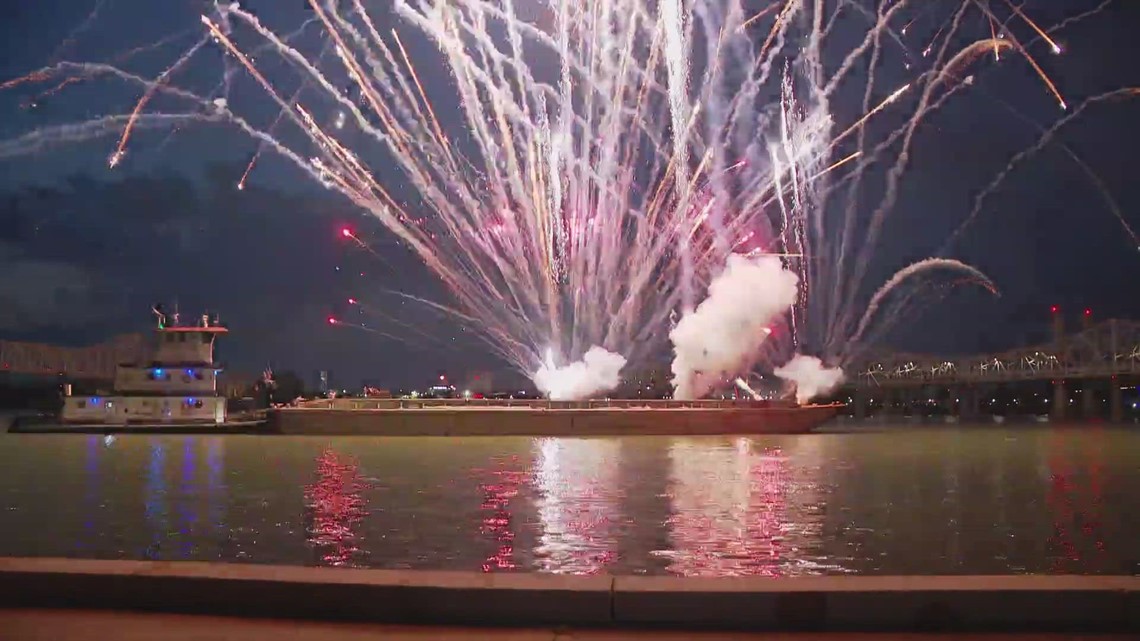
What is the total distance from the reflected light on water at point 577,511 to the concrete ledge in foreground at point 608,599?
4818mm

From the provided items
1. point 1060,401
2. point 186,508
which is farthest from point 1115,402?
point 186,508

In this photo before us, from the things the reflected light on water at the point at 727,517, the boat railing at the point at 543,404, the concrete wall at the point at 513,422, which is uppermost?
the boat railing at the point at 543,404

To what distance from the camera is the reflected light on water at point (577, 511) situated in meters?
14.0

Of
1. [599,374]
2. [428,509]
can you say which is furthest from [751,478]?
[599,374]

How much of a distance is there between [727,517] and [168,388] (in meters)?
53.3

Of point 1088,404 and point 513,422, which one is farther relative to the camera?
point 1088,404

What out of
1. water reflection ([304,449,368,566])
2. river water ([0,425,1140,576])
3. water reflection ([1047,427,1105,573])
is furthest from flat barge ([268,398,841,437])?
water reflection ([304,449,368,566])

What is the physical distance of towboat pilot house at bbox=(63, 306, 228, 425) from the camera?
6438 centimetres

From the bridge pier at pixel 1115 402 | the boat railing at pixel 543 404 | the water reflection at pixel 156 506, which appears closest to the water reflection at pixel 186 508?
the water reflection at pixel 156 506

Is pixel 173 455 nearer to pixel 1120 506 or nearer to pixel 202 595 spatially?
pixel 1120 506

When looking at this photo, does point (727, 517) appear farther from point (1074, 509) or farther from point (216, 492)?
point (216, 492)

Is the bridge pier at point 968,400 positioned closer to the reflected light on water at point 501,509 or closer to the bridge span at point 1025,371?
the bridge span at point 1025,371

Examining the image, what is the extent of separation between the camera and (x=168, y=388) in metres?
65.0

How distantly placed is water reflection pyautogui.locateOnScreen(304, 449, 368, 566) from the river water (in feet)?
0.21
